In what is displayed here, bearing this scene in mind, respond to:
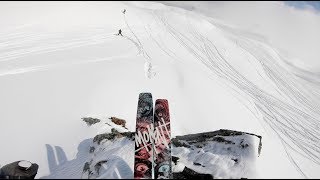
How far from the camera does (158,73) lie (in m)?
23.8

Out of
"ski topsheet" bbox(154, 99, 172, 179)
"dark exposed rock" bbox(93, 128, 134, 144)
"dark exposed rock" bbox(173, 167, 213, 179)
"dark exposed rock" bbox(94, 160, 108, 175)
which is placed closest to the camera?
"dark exposed rock" bbox(173, 167, 213, 179)

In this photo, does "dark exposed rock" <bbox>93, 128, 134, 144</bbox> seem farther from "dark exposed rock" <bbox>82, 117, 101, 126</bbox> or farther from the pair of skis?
"dark exposed rock" <bbox>82, 117, 101, 126</bbox>

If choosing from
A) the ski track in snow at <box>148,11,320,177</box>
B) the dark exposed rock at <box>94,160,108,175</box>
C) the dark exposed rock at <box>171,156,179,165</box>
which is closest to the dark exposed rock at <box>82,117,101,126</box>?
the dark exposed rock at <box>94,160,108,175</box>

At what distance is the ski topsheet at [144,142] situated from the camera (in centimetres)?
1223

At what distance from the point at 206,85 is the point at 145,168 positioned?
1207 cm

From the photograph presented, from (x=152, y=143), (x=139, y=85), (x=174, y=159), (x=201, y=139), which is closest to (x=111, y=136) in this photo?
(x=152, y=143)

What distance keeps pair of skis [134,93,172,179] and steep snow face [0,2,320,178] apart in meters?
3.00

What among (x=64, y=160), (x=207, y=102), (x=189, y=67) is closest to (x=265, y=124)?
(x=207, y=102)

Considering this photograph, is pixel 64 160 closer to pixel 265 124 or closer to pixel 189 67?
pixel 265 124

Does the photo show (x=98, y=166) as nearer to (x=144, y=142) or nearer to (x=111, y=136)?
(x=144, y=142)

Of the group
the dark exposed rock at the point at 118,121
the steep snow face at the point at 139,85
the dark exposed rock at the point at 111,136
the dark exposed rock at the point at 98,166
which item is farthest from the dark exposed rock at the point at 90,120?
the dark exposed rock at the point at 98,166

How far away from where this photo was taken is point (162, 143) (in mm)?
13273

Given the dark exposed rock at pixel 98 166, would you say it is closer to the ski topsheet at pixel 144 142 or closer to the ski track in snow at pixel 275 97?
the ski topsheet at pixel 144 142

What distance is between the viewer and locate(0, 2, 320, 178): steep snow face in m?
16.8
